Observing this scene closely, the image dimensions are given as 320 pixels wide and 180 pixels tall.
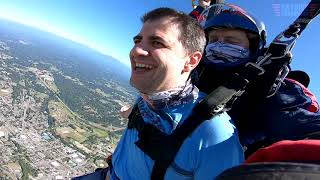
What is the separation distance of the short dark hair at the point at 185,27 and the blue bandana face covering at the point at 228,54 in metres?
0.29

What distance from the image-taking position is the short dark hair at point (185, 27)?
205cm

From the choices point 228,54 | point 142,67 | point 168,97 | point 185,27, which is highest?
point 185,27

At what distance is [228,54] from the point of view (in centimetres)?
239

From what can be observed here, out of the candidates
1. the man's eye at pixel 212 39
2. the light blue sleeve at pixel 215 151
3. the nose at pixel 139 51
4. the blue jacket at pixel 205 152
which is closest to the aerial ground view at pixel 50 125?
the man's eye at pixel 212 39

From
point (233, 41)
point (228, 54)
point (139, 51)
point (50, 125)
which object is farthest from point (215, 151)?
point (50, 125)

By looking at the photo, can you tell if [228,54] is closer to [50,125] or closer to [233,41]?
[233,41]

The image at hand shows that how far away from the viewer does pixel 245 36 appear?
97.7 inches

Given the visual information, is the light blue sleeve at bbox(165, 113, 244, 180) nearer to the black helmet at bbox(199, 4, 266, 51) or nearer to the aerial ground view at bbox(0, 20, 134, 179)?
the black helmet at bbox(199, 4, 266, 51)

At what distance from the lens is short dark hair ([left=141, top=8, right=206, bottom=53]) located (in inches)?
80.9

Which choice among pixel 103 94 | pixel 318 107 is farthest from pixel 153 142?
pixel 103 94

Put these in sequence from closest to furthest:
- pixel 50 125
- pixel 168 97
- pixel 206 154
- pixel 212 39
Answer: pixel 206 154 → pixel 168 97 → pixel 212 39 → pixel 50 125

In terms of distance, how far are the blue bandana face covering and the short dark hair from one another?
0.29 m

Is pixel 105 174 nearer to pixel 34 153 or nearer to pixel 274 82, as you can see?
pixel 274 82

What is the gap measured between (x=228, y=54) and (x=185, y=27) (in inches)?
19.2
